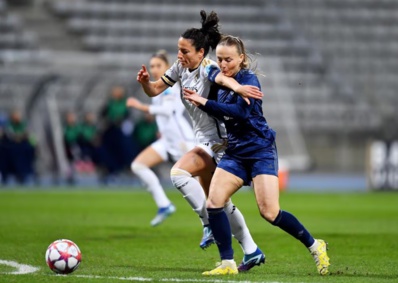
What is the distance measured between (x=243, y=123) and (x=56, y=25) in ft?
70.5

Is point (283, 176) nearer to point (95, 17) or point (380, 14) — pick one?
point (95, 17)

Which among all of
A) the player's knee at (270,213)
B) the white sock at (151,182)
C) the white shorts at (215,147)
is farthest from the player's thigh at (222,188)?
the white sock at (151,182)

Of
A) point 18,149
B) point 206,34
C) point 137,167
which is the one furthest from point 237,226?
point 18,149

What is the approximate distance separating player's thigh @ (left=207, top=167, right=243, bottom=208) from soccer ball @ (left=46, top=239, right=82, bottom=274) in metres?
1.19

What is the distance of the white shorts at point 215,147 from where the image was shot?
28.5 feet

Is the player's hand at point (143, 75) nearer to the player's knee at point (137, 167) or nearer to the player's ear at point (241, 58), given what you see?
the player's ear at point (241, 58)

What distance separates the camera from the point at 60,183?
25.1 m

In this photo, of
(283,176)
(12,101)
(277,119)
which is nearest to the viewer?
(283,176)

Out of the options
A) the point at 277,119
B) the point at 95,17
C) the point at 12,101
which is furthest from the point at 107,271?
the point at 95,17

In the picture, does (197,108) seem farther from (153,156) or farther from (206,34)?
(153,156)

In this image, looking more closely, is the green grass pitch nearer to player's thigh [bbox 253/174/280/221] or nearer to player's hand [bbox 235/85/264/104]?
player's thigh [bbox 253/174/280/221]

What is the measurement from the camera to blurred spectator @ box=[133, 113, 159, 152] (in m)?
24.1

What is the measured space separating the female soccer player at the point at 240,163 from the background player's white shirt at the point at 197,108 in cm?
45

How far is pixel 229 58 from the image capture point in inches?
311
